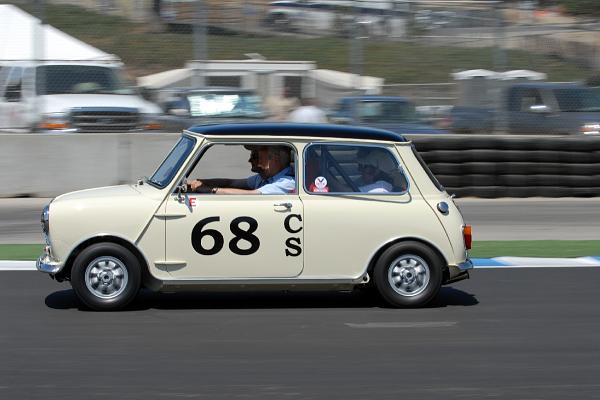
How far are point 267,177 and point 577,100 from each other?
32.7ft

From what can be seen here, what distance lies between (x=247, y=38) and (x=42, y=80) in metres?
3.07

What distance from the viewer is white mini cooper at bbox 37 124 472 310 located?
7.60 m

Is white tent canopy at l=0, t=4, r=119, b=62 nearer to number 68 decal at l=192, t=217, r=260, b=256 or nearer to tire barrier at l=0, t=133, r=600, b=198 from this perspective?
tire barrier at l=0, t=133, r=600, b=198

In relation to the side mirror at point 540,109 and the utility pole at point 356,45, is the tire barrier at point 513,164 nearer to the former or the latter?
the side mirror at point 540,109

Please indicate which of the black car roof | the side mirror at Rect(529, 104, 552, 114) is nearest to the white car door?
the black car roof

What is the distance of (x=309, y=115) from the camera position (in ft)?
50.4

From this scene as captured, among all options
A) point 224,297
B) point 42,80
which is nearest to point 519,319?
point 224,297

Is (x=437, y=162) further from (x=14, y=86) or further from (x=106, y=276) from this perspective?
(x=106, y=276)

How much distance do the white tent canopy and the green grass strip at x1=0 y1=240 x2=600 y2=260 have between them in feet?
13.9

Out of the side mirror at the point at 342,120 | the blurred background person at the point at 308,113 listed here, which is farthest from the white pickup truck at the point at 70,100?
the side mirror at the point at 342,120

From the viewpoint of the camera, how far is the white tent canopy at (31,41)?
14.9m

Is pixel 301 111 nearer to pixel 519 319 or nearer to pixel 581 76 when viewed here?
pixel 581 76

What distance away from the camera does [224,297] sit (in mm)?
8531

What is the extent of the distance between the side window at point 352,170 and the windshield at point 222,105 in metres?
7.53
